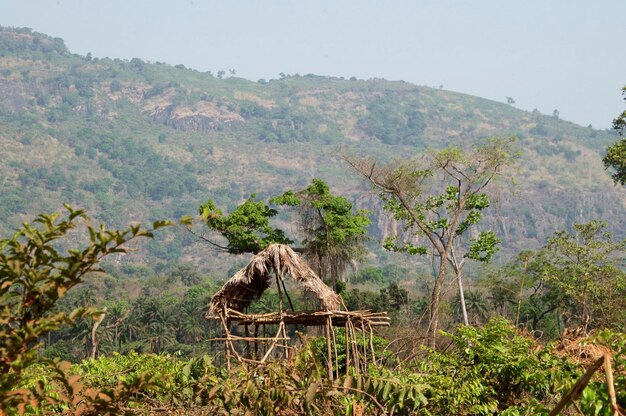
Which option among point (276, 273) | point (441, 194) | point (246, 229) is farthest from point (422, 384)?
point (246, 229)

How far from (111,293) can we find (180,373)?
74738 mm

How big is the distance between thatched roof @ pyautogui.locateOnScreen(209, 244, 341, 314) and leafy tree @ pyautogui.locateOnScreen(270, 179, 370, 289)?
14.3 meters

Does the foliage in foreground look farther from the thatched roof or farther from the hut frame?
the thatched roof

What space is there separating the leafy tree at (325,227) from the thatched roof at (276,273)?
1434 centimetres

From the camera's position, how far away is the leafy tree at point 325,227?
29766 mm

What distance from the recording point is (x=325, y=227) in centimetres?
2984

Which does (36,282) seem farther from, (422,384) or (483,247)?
(483,247)

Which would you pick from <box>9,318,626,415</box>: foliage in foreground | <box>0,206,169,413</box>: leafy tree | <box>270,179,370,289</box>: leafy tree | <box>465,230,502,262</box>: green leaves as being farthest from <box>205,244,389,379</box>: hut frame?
<box>270,179,370,289</box>: leafy tree

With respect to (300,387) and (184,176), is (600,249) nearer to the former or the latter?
(300,387)

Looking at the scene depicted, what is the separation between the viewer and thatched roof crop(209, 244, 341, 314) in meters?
14.5

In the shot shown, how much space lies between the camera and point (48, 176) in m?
170

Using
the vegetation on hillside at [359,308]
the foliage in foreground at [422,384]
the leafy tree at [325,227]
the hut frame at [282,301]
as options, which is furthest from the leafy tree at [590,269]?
the foliage in foreground at [422,384]

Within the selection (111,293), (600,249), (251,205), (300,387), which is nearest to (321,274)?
(251,205)

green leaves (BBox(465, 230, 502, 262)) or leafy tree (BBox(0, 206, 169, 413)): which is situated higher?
leafy tree (BBox(0, 206, 169, 413))
